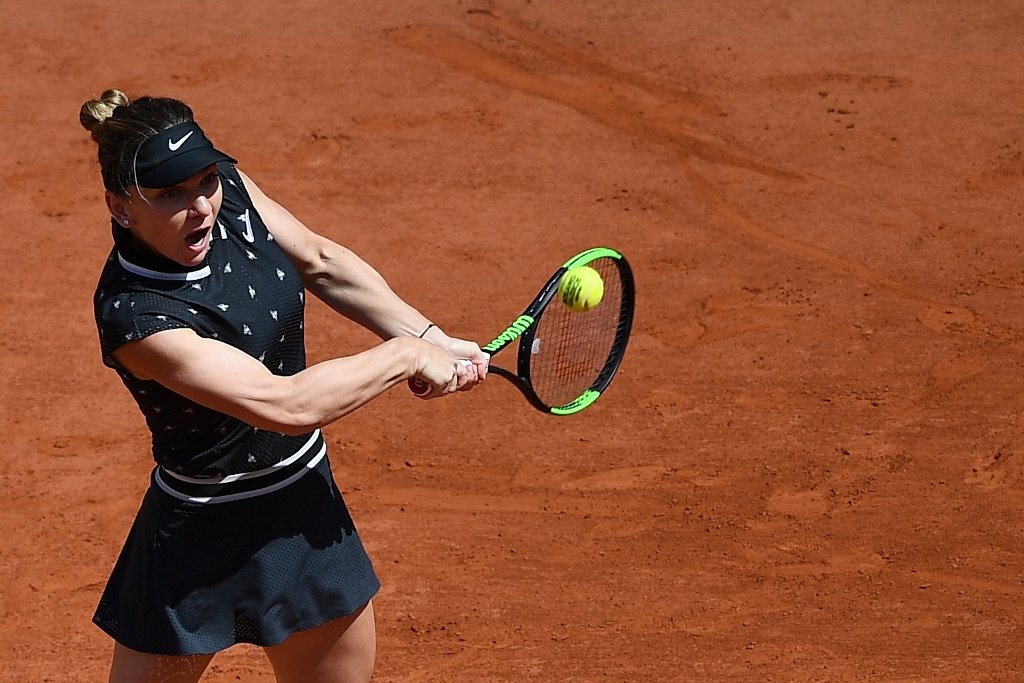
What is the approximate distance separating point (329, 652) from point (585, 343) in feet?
5.31

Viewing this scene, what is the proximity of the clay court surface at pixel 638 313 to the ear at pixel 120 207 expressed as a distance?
88.2 inches

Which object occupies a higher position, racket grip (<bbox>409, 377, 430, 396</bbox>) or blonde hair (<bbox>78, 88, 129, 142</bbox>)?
blonde hair (<bbox>78, 88, 129, 142</bbox>)

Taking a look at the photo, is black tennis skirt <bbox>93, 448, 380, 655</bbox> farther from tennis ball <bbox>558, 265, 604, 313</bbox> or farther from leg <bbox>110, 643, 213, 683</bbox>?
tennis ball <bbox>558, 265, 604, 313</bbox>

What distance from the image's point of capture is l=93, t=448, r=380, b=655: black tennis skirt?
3.32 metres

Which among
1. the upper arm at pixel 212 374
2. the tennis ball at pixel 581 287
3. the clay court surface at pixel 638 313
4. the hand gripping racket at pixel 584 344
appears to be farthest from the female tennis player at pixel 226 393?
the clay court surface at pixel 638 313

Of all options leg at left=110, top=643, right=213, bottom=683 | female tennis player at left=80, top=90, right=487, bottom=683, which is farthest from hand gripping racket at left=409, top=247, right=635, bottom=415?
leg at left=110, top=643, right=213, bottom=683

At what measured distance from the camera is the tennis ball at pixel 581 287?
4.28 metres

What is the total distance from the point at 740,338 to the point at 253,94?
424cm

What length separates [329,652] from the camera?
11.8ft

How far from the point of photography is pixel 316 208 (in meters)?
7.91

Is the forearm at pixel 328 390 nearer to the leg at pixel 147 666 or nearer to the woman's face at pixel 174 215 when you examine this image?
the woman's face at pixel 174 215

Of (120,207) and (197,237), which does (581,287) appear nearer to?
(197,237)

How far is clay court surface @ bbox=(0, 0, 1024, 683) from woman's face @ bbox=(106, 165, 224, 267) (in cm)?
219

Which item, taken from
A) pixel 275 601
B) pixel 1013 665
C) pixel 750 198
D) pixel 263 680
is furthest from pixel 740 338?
pixel 275 601
